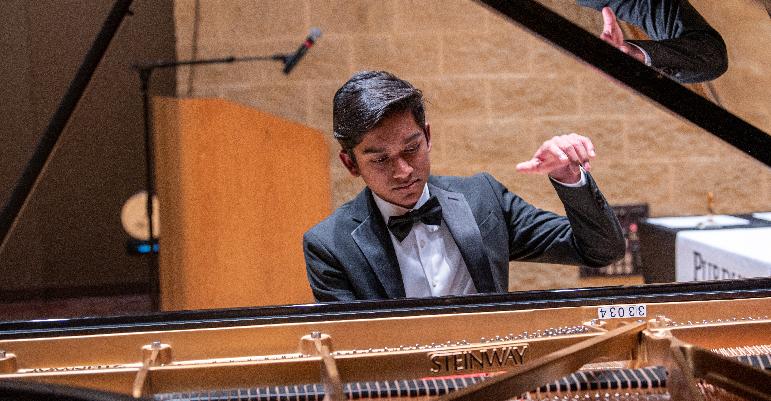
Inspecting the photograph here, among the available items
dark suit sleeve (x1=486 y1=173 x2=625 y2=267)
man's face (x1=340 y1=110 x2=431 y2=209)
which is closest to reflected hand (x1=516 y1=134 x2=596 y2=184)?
dark suit sleeve (x1=486 y1=173 x2=625 y2=267)

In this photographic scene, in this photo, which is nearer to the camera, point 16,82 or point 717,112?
point 717,112

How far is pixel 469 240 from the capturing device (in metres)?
1.98

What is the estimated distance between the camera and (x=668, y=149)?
13.1 feet

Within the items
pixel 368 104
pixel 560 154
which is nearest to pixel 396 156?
pixel 368 104

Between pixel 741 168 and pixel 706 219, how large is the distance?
0.82 meters

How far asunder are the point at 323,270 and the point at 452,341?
583 mm

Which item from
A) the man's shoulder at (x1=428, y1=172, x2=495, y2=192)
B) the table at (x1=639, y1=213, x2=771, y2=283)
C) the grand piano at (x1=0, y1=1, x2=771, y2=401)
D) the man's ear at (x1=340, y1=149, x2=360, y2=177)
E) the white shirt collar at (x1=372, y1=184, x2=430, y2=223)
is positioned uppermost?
the man's ear at (x1=340, y1=149, x2=360, y2=177)

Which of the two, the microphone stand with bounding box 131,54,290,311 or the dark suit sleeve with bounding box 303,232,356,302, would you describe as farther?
the microphone stand with bounding box 131,54,290,311

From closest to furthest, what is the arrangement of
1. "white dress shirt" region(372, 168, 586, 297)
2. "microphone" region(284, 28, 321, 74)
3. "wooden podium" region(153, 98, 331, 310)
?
"white dress shirt" region(372, 168, 586, 297) → "wooden podium" region(153, 98, 331, 310) → "microphone" region(284, 28, 321, 74)

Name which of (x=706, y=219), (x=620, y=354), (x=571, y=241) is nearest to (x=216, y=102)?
(x=571, y=241)

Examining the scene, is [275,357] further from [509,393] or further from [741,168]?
[741,168]

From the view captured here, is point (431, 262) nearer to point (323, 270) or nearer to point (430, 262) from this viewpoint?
point (430, 262)

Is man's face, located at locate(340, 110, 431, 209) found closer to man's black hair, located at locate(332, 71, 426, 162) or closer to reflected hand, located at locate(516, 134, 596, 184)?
man's black hair, located at locate(332, 71, 426, 162)

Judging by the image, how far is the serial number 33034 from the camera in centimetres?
142
